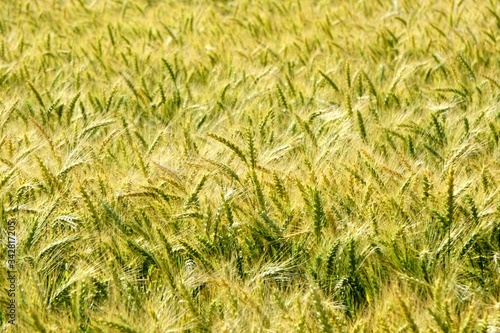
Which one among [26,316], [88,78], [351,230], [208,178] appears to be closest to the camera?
[26,316]

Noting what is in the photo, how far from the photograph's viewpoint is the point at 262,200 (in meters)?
1.99

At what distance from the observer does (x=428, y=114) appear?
288 centimetres

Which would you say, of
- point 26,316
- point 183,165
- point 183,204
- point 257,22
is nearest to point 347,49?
point 257,22

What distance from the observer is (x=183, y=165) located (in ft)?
7.73

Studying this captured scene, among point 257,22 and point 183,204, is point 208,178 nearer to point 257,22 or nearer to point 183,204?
point 183,204

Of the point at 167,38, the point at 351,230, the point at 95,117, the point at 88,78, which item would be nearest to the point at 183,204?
the point at 351,230

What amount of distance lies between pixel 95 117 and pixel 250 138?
1191mm

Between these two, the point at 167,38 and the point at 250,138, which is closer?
the point at 250,138

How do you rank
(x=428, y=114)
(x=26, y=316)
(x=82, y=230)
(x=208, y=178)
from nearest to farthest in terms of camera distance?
(x=26, y=316)
(x=82, y=230)
(x=208, y=178)
(x=428, y=114)

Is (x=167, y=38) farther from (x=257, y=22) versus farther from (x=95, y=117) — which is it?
(x=95, y=117)

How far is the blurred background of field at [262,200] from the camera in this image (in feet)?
5.27

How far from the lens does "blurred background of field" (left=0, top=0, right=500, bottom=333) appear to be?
63.2 inches

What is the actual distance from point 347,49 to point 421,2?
131cm

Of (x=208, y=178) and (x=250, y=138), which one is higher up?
(x=250, y=138)
